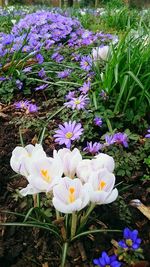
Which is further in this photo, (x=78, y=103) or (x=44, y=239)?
(x=78, y=103)

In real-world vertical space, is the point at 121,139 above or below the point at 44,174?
below

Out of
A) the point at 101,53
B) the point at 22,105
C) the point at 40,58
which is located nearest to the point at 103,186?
the point at 22,105

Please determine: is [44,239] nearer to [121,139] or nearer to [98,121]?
[121,139]

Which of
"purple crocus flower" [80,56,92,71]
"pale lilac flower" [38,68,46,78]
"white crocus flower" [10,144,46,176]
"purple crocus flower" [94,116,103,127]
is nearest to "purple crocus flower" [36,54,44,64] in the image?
"pale lilac flower" [38,68,46,78]

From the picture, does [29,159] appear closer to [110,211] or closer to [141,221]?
[110,211]

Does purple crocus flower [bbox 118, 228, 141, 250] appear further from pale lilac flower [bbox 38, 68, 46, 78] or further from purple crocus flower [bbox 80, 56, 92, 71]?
pale lilac flower [bbox 38, 68, 46, 78]

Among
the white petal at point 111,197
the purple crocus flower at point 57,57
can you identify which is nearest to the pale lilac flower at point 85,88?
the purple crocus flower at point 57,57

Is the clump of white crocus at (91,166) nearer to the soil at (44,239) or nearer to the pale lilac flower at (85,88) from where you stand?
the soil at (44,239)

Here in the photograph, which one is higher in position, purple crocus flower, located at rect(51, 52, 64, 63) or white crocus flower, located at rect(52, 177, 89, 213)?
white crocus flower, located at rect(52, 177, 89, 213)
